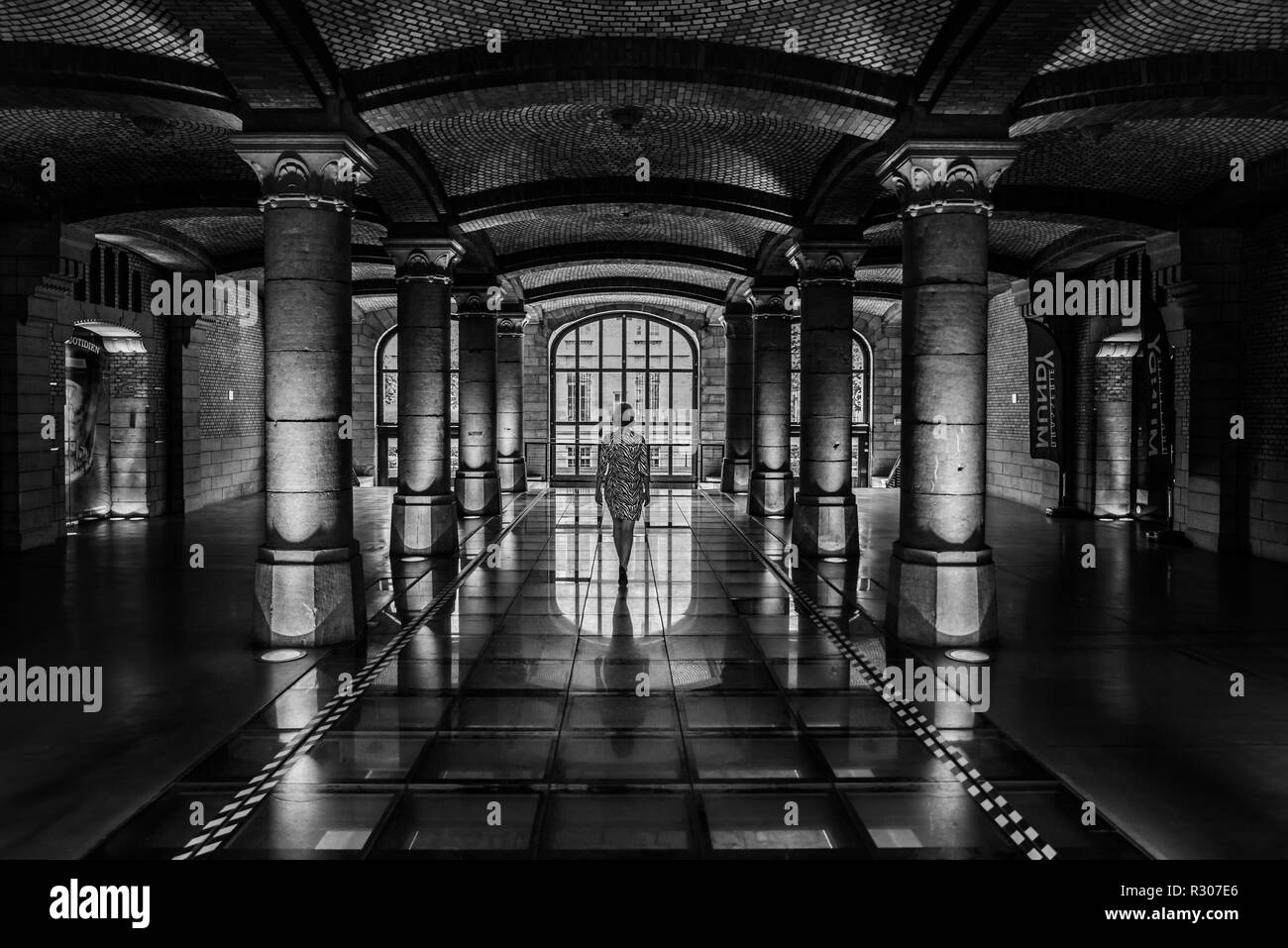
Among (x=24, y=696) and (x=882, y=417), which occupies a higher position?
(x=882, y=417)

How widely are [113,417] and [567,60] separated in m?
14.0

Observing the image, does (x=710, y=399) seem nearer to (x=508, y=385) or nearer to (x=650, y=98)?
(x=508, y=385)

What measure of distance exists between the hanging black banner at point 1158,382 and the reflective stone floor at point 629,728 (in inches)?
158

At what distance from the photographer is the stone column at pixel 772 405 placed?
18.9m

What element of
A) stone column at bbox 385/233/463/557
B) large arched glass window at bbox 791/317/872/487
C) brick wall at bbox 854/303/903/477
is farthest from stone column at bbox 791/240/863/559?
brick wall at bbox 854/303/903/477

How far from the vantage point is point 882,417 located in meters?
30.1

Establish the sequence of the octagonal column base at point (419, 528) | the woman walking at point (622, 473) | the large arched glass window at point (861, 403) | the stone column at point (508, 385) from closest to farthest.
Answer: the woman walking at point (622, 473), the octagonal column base at point (419, 528), the stone column at point (508, 385), the large arched glass window at point (861, 403)

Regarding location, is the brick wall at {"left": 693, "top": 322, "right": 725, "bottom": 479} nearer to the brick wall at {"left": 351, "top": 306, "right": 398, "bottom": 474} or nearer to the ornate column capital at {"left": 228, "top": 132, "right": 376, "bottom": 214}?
the brick wall at {"left": 351, "top": 306, "right": 398, "bottom": 474}

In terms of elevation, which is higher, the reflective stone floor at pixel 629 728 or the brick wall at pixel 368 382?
the brick wall at pixel 368 382

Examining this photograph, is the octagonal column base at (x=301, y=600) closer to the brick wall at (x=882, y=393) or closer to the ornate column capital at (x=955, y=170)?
the ornate column capital at (x=955, y=170)

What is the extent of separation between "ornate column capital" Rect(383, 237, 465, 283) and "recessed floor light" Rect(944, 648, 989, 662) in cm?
873

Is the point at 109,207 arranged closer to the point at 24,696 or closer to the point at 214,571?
the point at 214,571

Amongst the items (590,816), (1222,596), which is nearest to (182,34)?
(590,816)

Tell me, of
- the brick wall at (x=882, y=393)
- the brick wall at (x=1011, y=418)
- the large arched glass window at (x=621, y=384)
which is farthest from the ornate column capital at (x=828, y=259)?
the large arched glass window at (x=621, y=384)
